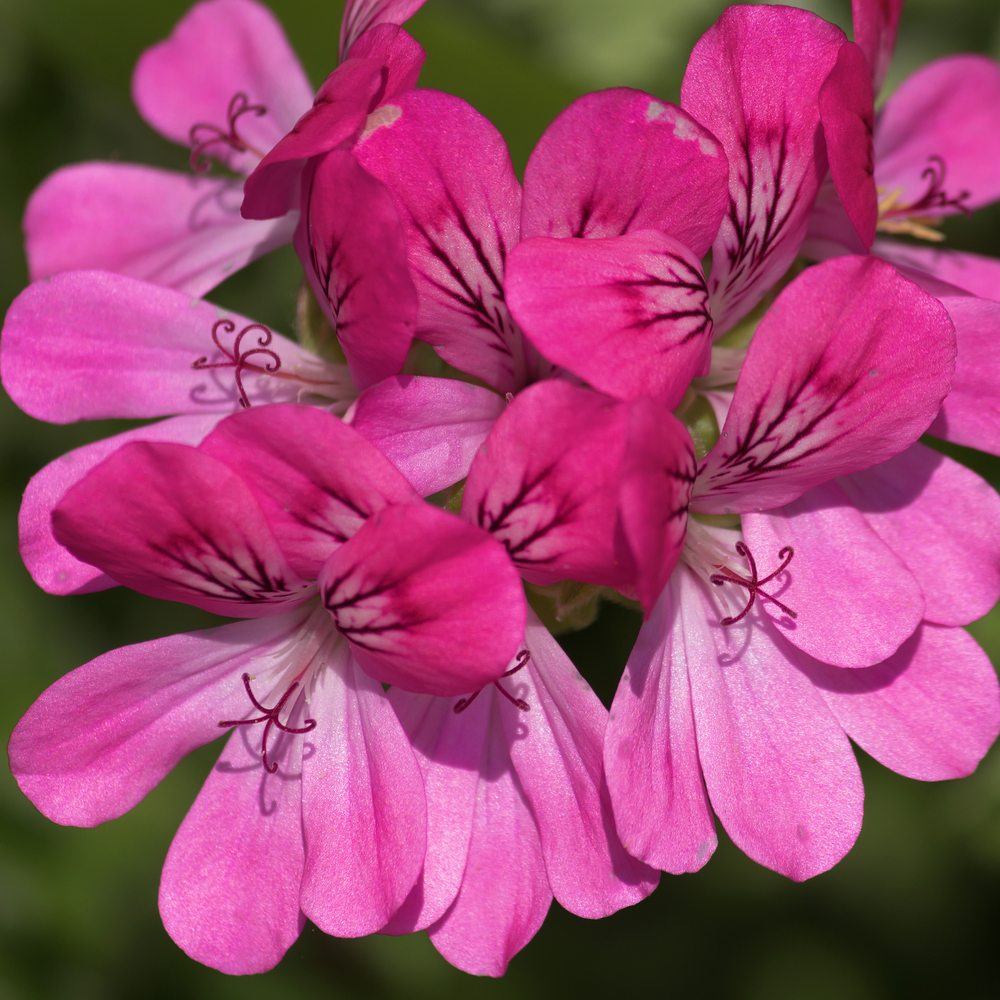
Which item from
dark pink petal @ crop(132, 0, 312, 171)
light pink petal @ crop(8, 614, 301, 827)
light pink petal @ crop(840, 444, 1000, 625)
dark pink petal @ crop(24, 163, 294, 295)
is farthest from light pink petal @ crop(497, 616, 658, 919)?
dark pink petal @ crop(132, 0, 312, 171)

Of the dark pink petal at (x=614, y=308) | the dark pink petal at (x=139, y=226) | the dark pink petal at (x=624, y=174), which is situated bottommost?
the dark pink petal at (x=139, y=226)

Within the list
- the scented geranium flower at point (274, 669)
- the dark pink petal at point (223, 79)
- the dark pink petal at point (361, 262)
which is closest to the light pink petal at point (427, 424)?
the dark pink petal at point (361, 262)

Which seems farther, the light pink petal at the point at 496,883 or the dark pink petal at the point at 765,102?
the light pink petal at the point at 496,883

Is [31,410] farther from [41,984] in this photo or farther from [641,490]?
[41,984]

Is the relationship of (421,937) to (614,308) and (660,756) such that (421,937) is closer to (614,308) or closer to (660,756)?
(660,756)

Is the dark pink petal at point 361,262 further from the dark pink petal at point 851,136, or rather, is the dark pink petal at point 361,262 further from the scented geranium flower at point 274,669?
the dark pink petal at point 851,136

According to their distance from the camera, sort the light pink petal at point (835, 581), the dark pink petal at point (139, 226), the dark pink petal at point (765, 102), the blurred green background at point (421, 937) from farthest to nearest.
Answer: the blurred green background at point (421, 937)
the dark pink petal at point (139, 226)
the light pink petal at point (835, 581)
the dark pink petal at point (765, 102)
